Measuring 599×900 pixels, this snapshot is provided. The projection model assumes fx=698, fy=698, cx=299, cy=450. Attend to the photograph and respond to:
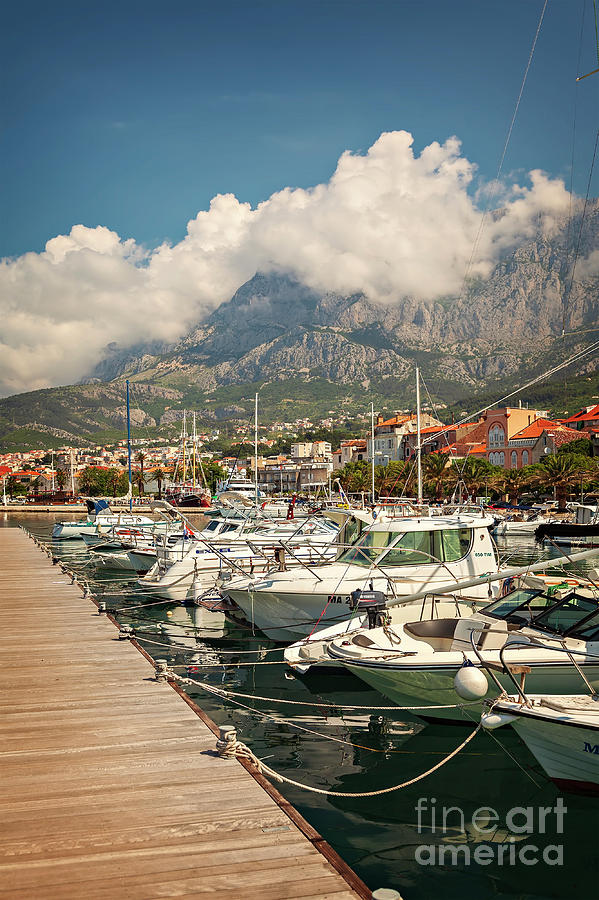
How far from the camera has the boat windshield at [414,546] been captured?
17000mm

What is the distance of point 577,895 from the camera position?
7.21m

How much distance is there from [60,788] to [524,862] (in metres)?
5.16

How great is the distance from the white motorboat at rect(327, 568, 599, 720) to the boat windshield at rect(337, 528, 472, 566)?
4.17 m

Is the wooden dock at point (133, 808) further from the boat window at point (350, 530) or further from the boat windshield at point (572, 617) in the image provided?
→ the boat window at point (350, 530)

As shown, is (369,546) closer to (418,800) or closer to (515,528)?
(418,800)

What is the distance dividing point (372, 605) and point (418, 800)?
186 inches

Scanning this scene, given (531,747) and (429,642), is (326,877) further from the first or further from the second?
(429,642)

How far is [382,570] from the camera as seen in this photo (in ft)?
54.0

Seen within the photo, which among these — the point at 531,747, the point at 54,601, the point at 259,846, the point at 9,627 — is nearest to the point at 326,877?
the point at 259,846

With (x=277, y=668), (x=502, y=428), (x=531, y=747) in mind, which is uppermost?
(x=502, y=428)

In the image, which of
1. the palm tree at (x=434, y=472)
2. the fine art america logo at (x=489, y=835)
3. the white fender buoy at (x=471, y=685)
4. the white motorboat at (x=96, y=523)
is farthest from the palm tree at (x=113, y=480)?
the white fender buoy at (x=471, y=685)

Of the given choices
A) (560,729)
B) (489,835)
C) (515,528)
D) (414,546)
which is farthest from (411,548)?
(515,528)

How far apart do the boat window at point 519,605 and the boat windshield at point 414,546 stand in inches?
165

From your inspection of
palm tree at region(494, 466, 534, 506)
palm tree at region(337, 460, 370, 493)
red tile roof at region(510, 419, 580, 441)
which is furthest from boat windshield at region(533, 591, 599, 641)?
red tile roof at region(510, 419, 580, 441)
